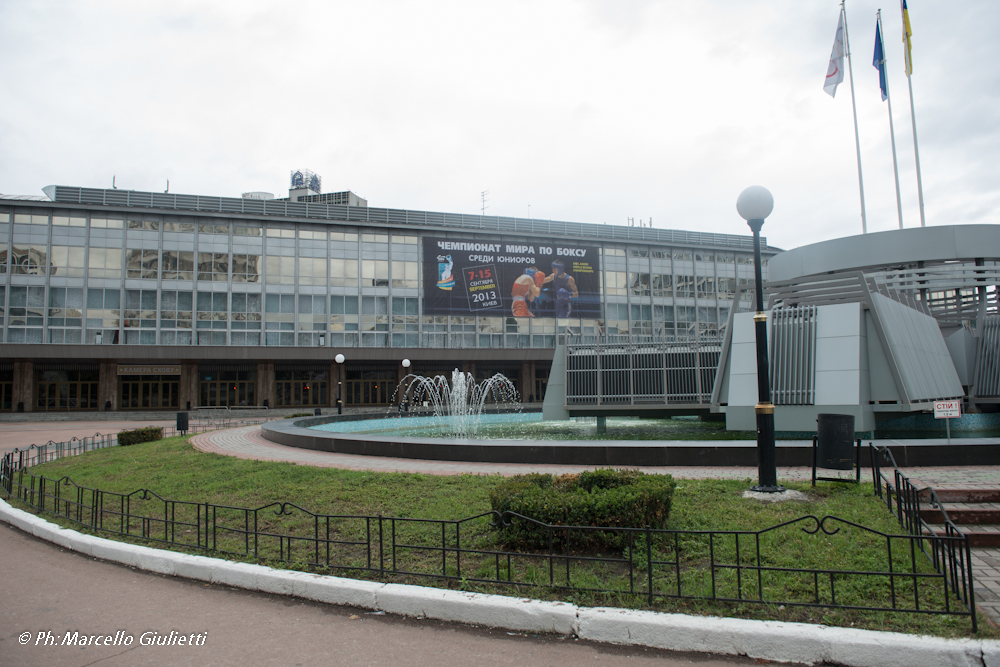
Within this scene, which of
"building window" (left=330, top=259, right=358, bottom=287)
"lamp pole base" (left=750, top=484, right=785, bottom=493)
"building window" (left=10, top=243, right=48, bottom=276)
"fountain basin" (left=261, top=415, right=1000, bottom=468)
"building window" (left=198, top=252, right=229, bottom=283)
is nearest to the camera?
"lamp pole base" (left=750, top=484, right=785, bottom=493)

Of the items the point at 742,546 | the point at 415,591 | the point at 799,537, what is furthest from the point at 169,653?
the point at 799,537

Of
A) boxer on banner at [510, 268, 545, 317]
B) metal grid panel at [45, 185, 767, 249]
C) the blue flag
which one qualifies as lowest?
boxer on banner at [510, 268, 545, 317]

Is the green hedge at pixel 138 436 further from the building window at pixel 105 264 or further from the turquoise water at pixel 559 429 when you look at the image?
the building window at pixel 105 264

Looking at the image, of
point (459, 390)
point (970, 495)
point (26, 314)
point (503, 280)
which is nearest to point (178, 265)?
point (26, 314)

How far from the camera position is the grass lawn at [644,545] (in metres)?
5.16

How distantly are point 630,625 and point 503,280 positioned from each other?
4696 centimetres

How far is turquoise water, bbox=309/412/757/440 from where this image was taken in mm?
19016

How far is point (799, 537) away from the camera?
21.4 ft

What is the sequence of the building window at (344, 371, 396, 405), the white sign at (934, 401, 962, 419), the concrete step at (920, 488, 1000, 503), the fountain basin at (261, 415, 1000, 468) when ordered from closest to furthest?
the concrete step at (920, 488, 1000, 503)
the fountain basin at (261, 415, 1000, 468)
the white sign at (934, 401, 962, 419)
the building window at (344, 371, 396, 405)

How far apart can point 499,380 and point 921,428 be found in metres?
35.7

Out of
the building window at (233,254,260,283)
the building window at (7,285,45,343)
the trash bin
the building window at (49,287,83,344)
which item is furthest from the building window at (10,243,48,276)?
the trash bin

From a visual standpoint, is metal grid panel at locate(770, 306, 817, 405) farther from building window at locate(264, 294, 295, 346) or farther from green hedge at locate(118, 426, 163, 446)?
building window at locate(264, 294, 295, 346)

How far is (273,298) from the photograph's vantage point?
47875 mm

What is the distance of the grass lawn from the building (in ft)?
123
